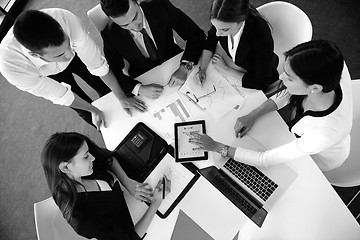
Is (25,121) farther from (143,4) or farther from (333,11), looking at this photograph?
(333,11)

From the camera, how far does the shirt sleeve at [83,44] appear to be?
1640 mm

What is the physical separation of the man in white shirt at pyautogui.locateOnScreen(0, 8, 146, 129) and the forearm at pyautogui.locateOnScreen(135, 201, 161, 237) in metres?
0.50

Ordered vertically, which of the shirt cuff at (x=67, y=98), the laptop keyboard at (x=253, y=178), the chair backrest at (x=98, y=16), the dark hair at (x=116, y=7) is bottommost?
the laptop keyboard at (x=253, y=178)

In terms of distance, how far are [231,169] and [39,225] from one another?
0.96 m

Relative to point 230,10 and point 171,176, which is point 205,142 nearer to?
point 171,176

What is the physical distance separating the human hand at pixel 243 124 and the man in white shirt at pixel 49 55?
502 millimetres

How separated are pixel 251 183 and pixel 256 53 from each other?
0.64 metres

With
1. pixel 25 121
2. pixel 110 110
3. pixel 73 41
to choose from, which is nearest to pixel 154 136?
pixel 110 110

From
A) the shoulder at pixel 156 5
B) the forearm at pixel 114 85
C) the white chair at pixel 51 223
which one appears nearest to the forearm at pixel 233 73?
the shoulder at pixel 156 5

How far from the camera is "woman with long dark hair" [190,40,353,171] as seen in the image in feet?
4.04

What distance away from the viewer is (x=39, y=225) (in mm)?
1650

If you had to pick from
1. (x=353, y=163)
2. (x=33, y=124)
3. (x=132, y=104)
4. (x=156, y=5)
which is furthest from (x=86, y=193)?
(x=33, y=124)

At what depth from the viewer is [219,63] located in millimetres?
1832

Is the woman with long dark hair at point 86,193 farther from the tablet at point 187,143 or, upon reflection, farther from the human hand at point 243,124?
the human hand at point 243,124
